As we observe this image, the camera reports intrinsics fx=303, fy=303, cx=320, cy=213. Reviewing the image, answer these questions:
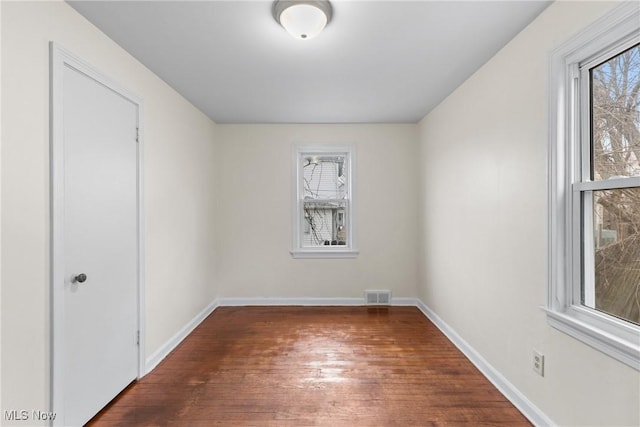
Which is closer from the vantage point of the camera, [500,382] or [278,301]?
[500,382]

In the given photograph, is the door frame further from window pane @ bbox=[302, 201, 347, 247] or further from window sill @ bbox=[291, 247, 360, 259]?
window pane @ bbox=[302, 201, 347, 247]

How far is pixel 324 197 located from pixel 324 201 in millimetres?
60

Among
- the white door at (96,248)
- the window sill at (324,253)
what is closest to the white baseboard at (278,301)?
the window sill at (324,253)

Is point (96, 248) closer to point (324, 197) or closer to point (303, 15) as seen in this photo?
point (303, 15)

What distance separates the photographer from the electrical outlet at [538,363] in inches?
69.8

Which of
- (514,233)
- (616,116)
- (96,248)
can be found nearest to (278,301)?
(96,248)

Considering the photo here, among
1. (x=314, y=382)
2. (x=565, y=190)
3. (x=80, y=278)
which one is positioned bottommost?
(x=314, y=382)

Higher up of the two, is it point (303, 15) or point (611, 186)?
point (303, 15)

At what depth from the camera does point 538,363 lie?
1801 mm

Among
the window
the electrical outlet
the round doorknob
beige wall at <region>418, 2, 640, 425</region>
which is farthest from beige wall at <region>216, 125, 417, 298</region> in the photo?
the round doorknob

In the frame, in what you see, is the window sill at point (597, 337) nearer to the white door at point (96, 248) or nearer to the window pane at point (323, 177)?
the white door at point (96, 248)

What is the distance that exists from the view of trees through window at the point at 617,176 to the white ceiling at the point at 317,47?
584mm

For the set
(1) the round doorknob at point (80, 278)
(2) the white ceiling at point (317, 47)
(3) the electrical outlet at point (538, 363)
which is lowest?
(3) the electrical outlet at point (538, 363)

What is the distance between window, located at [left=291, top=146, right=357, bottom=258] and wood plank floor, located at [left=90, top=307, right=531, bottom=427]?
123cm
